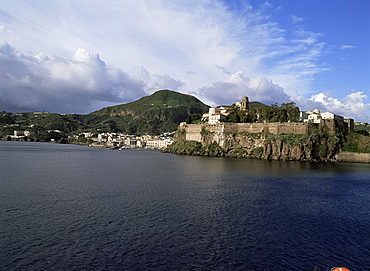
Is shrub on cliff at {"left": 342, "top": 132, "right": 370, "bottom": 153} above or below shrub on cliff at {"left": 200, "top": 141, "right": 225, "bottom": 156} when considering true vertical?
above

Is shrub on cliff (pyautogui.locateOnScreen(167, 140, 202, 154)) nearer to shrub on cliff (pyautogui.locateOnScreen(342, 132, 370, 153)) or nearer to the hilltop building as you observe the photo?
the hilltop building

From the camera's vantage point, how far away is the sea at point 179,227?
13.5 metres

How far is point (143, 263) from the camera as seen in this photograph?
13.1m

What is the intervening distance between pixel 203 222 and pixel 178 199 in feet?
Result: 22.2

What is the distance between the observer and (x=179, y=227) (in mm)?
17984

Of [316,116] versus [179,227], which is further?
[316,116]

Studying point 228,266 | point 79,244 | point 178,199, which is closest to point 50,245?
point 79,244

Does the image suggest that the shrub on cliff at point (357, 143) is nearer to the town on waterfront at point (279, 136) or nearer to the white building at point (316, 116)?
the town on waterfront at point (279, 136)

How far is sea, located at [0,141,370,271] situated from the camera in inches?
531

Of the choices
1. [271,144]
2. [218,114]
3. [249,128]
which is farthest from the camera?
[218,114]

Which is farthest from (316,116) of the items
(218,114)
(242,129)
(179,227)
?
(179,227)

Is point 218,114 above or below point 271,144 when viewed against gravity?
above

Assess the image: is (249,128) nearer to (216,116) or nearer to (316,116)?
(216,116)

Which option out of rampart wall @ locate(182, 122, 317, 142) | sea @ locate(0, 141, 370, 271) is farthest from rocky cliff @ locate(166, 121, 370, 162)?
sea @ locate(0, 141, 370, 271)
